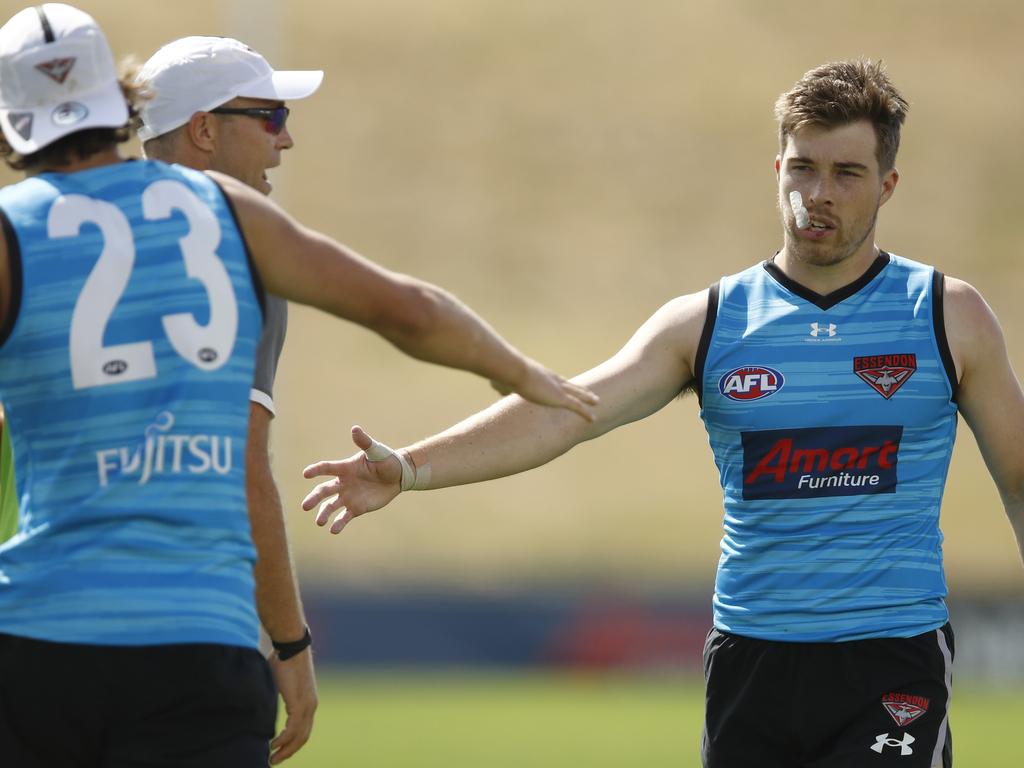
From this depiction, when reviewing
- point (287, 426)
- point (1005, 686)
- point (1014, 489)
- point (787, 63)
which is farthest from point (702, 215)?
point (1014, 489)

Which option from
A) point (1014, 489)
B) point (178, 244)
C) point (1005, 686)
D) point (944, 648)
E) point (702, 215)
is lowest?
point (1005, 686)

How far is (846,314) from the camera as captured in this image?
5.18 m

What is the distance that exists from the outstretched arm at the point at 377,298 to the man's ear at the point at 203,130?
1.15 metres

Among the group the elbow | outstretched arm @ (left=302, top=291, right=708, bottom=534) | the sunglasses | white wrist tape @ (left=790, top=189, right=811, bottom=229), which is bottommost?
outstretched arm @ (left=302, top=291, right=708, bottom=534)

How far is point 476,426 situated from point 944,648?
152cm

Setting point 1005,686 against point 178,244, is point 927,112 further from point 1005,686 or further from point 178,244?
point 178,244

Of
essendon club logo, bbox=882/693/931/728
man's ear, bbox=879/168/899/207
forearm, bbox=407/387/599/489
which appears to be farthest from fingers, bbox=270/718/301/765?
man's ear, bbox=879/168/899/207

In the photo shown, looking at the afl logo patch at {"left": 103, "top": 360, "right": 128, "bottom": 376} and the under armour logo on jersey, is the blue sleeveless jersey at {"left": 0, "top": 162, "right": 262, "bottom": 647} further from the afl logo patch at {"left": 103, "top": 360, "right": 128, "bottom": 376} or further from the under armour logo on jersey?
the under armour logo on jersey

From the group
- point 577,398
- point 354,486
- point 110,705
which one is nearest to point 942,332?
point 577,398

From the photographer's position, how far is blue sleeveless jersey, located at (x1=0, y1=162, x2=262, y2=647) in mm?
3488

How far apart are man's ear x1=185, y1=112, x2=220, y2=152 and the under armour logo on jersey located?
248 cm

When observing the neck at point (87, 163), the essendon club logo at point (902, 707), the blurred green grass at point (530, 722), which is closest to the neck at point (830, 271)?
the essendon club logo at point (902, 707)

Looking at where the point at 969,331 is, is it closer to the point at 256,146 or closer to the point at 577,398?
the point at 577,398

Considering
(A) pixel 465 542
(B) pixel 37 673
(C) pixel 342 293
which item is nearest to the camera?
(B) pixel 37 673
